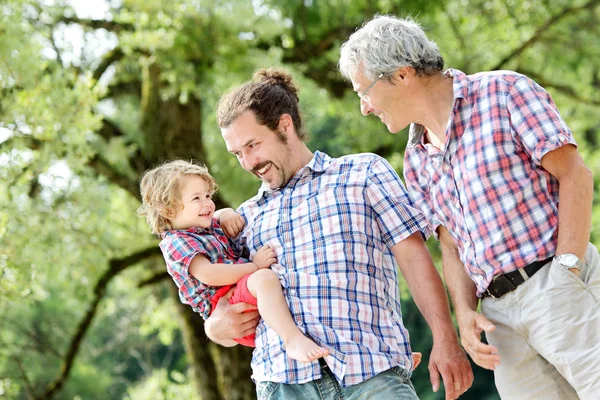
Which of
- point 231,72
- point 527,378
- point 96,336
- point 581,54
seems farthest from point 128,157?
point 96,336

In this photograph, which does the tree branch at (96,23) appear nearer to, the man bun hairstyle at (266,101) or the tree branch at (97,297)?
the tree branch at (97,297)

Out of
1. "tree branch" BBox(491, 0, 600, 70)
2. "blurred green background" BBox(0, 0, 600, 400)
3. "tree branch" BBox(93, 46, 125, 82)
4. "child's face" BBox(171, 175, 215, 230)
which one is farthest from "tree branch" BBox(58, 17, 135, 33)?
"child's face" BBox(171, 175, 215, 230)

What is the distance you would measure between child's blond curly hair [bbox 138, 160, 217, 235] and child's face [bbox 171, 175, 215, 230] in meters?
0.02

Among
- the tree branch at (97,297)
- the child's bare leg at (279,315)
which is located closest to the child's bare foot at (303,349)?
the child's bare leg at (279,315)

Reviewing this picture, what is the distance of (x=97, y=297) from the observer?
284 inches

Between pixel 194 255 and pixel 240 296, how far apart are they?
0.20m

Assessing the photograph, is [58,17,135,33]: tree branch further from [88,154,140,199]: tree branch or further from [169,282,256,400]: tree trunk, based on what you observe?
[169,282,256,400]: tree trunk

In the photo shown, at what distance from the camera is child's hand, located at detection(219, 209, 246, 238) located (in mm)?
2848

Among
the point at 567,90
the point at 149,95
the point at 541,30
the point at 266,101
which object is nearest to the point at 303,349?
the point at 266,101

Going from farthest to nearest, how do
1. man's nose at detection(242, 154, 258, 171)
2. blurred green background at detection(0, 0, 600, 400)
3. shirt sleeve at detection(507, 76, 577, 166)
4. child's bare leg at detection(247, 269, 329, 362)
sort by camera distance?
blurred green background at detection(0, 0, 600, 400) → man's nose at detection(242, 154, 258, 171) → child's bare leg at detection(247, 269, 329, 362) → shirt sleeve at detection(507, 76, 577, 166)

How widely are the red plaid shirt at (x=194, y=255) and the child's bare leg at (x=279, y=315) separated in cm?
21

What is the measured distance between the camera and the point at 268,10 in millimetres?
7508

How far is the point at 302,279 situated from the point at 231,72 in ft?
15.6

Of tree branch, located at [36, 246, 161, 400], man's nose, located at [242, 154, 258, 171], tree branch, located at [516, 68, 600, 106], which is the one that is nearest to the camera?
man's nose, located at [242, 154, 258, 171]
